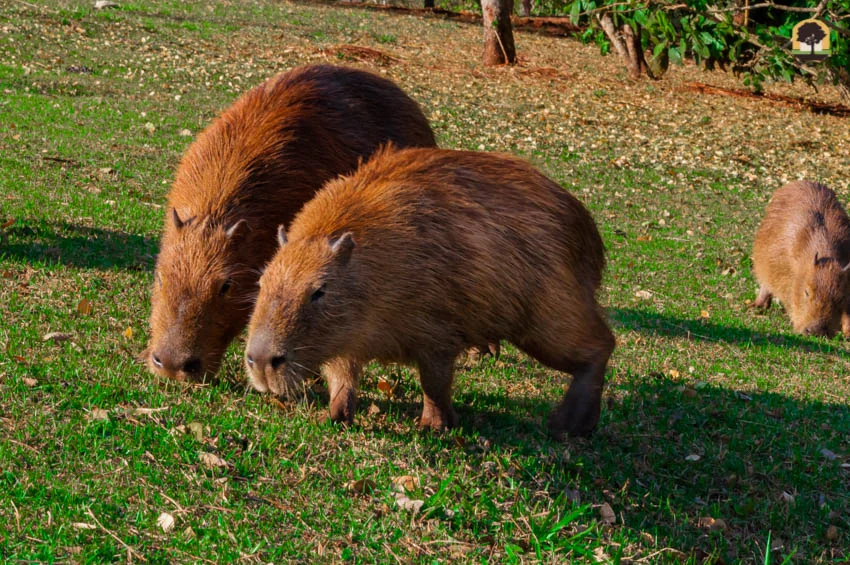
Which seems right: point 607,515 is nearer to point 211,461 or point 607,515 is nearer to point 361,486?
point 361,486

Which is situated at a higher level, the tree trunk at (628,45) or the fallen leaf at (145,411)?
the tree trunk at (628,45)

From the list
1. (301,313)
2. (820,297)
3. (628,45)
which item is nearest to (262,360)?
(301,313)

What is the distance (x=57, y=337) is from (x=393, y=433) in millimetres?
2025

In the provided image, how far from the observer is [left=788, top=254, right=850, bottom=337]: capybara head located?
919 cm

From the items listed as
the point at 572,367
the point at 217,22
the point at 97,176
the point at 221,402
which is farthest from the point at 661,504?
the point at 217,22

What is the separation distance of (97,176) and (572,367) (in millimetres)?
6530

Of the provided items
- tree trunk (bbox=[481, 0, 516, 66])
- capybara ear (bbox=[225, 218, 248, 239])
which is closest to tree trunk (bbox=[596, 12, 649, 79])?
tree trunk (bbox=[481, 0, 516, 66])

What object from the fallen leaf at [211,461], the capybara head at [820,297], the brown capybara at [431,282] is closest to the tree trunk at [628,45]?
the capybara head at [820,297]

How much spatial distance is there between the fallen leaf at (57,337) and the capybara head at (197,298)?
2.05 feet

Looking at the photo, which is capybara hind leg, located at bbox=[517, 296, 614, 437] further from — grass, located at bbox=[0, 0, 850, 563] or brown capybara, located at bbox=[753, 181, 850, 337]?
brown capybara, located at bbox=[753, 181, 850, 337]

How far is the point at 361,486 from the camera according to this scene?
425 cm

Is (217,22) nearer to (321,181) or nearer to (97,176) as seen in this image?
(97,176)

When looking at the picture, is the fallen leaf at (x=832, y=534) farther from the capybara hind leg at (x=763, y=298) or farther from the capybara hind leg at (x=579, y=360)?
the capybara hind leg at (x=763, y=298)

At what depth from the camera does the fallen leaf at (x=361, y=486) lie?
13.9 ft
